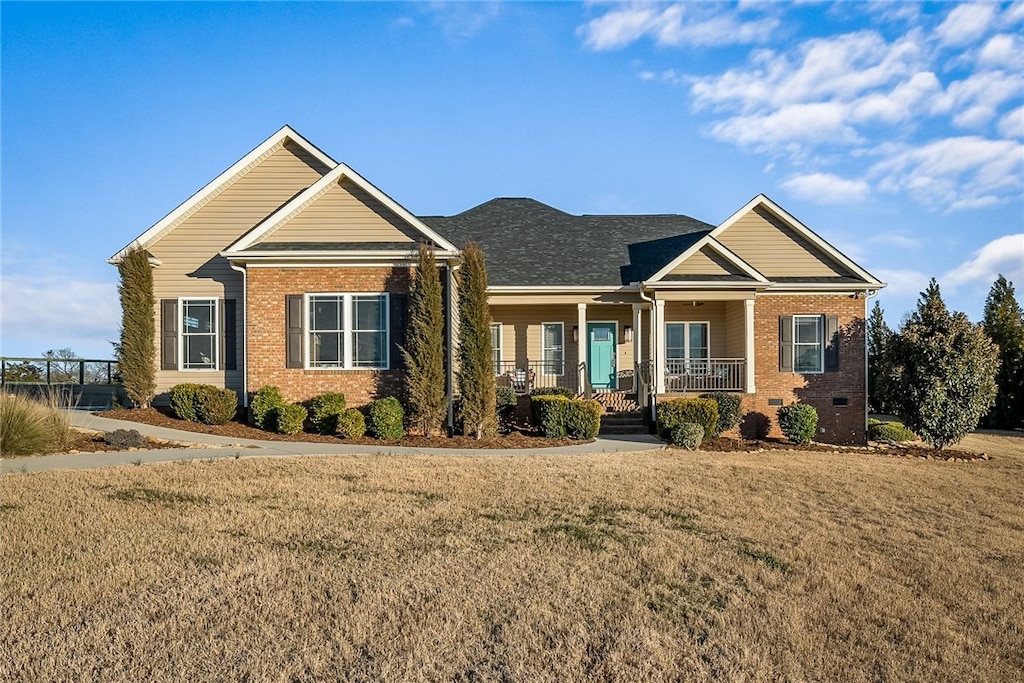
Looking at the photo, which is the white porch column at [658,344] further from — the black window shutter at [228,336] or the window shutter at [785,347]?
the black window shutter at [228,336]

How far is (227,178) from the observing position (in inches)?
709

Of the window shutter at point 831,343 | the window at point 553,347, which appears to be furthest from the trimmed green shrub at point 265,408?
the window shutter at point 831,343

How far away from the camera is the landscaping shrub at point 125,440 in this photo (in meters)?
12.6

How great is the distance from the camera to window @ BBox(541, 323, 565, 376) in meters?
20.9

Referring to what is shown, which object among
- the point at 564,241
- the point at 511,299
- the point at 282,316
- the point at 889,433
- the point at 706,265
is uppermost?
the point at 564,241

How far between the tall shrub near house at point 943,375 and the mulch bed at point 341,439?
8.61m

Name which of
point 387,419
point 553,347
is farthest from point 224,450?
point 553,347

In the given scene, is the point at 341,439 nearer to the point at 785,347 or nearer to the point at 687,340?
the point at 687,340

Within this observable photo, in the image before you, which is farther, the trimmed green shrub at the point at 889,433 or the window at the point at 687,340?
the window at the point at 687,340

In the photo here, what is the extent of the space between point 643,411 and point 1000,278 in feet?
54.4

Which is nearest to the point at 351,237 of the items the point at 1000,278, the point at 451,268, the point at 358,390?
the point at 451,268

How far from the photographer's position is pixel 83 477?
9586 mm

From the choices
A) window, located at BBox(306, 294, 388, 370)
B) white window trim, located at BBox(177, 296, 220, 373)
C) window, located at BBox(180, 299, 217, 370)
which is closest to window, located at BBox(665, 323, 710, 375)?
window, located at BBox(306, 294, 388, 370)

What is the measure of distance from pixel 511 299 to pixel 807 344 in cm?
783
